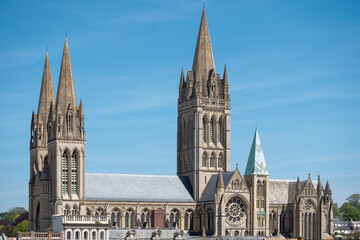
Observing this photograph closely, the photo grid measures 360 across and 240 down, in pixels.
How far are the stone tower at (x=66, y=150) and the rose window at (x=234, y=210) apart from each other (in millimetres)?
26164

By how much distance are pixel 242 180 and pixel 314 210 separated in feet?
54.0

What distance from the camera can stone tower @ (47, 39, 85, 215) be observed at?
134 metres

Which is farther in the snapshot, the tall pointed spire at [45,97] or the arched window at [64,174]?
the tall pointed spire at [45,97]

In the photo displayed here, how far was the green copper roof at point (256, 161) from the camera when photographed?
150 metres

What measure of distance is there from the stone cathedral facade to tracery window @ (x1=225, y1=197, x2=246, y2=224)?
17cm

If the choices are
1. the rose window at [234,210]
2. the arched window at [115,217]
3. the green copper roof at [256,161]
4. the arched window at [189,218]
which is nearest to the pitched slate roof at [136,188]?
the arched window at [115,217]

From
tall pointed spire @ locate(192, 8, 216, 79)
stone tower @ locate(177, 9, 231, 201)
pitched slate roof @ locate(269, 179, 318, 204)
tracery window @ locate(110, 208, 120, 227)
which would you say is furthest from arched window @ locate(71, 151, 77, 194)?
pitched slate roof @ locate(269, 179, 318, 204)

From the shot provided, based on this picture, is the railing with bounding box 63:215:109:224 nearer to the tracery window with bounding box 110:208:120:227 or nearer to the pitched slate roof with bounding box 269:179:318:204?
the tracery window with bounding box 110:208:120:227

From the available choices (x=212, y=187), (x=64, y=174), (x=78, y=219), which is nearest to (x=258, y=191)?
(x=212, y=187)

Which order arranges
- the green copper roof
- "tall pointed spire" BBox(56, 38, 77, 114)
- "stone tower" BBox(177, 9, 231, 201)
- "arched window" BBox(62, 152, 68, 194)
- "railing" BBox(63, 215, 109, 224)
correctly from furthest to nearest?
"stone tower" BBox(177, 9, 231, 201), the green copper roof, "tall pointed spire" BBox(56, 38, 77, 114), "arched window" BBox(62, 152, 68, 194), "railing" BBox(63, 215, 109, 224)

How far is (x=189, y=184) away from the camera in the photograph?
153 m

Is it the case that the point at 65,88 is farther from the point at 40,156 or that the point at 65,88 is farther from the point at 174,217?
the point at 174,217

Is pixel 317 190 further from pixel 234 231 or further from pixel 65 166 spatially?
pixel 65 166

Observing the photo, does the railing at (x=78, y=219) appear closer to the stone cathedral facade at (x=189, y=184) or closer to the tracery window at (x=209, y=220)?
the stone cathedral facade at (x=189, y=184)
